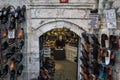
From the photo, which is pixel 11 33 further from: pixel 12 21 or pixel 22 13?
pixel 22 13

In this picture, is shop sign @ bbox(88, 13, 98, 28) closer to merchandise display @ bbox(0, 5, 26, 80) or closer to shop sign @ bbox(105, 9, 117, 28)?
shop sign @ bbox(105, 9, 117, 28)

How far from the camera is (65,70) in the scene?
43.3 ft

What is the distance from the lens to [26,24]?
384 inches

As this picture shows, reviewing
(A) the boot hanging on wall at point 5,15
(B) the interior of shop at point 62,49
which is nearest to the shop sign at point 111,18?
(A) the boot hanging on wall at point 5,15

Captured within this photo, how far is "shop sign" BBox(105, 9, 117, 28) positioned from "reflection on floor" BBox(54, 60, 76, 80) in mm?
4071

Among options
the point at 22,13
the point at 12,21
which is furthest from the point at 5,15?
the point at 22,13

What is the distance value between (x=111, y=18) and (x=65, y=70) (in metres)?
5.43

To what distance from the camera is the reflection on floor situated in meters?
12.0

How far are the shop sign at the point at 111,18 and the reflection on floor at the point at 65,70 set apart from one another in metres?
4.07

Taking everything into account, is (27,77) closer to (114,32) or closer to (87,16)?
(87,16)

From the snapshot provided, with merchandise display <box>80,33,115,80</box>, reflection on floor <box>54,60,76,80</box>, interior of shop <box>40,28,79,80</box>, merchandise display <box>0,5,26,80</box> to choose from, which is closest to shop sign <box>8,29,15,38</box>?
merchandise display <box>0,5,26,80</box>

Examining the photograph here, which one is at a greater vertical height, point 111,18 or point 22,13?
point 22,13

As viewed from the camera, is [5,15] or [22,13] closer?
[5,15]

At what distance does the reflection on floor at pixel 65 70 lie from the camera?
12.0m
